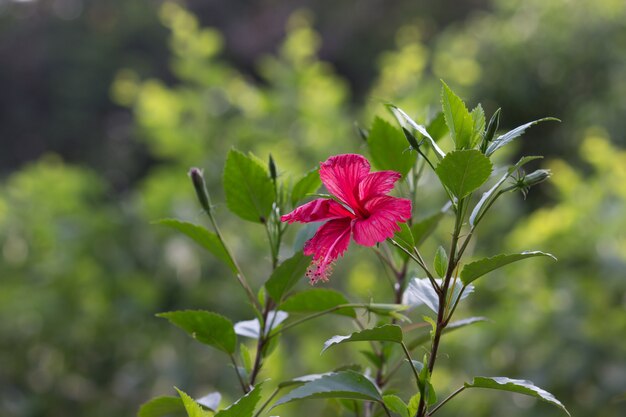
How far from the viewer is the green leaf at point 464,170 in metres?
0.44

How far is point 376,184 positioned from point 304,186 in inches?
4.7

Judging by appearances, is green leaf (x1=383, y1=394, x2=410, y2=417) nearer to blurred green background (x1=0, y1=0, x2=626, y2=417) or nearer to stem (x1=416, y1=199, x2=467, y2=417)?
stem (x1=416, y1=199, x2=467, y2=417)

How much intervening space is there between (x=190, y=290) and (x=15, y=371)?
0.61 metres

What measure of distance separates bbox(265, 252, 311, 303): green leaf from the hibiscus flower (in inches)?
2.1

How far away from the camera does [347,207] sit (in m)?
0.50

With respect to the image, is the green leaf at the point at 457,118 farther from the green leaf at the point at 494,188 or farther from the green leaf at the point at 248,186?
the green leaf at the point at 248,186

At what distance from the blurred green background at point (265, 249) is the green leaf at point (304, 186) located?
0.24m

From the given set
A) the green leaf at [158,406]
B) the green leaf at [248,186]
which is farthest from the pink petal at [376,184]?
the green leaf at [158,406]

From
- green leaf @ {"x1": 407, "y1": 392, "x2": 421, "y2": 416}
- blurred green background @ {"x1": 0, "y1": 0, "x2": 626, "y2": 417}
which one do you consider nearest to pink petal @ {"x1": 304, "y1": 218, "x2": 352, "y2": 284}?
green leaf @ {"x1": 407, "y1": 392, "x2": 421, "y2": 416}

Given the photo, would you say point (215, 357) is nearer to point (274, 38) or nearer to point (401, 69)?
point (401, 69)

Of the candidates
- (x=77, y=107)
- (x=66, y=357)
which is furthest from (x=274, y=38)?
(x=66, y=357)

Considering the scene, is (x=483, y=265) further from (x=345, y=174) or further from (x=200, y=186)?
(x=200, y=186)

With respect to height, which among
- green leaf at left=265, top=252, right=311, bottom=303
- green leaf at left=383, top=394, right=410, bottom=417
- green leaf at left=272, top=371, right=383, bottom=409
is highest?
green leaf at left=265, top=252, right=311, bottom=303

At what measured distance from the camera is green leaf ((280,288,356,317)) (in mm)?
581
